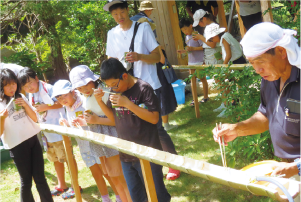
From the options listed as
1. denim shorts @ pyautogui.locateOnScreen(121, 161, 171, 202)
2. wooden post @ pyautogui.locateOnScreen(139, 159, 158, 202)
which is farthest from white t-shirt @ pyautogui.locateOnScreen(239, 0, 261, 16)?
wooden post @ pyautogui.locateOnScreen(139, 159, 158, 202)

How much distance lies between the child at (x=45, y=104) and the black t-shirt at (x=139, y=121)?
1395 mm

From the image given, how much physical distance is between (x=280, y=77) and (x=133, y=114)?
127 centimetres

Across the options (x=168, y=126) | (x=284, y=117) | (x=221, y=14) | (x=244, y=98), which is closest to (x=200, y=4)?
→ (x=221, y=14)

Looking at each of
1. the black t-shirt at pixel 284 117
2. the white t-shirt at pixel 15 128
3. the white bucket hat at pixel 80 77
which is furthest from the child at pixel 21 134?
the black t-shirt at pixel 284 117

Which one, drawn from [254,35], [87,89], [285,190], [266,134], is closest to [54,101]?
[87,89]

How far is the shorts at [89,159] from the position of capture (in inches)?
138

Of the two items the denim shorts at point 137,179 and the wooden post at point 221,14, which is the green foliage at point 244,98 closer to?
the denim shorts at point 137,179

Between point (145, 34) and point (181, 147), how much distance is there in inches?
79.0

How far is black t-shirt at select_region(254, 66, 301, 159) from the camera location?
1821mm

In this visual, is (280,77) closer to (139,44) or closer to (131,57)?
(131,57)

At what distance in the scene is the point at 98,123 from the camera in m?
3.14

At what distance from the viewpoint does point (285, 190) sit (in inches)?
52.1

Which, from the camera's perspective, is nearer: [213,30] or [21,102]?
[21,102]

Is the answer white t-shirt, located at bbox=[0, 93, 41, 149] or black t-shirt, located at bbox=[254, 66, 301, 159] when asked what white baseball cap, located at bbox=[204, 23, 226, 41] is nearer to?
white t-shirt, located at bbox=[0, 93, 41, 149]
